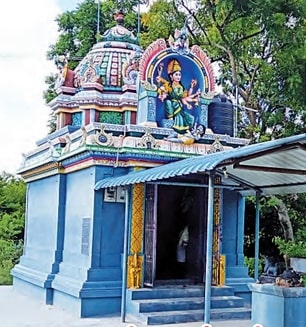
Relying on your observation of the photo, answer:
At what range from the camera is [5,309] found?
9539 mm

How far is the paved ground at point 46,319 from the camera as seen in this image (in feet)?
26.3

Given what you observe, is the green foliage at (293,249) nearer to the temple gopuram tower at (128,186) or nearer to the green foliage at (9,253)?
the temple gopuram tower at (128,186)

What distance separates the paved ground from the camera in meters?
8.02

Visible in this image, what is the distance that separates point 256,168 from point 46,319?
3.92 metres

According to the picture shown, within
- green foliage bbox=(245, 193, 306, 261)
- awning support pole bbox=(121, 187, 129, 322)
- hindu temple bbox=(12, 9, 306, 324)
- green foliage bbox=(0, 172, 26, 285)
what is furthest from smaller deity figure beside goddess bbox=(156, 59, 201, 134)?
green foliage bbox=(0, 172, 26, 285)

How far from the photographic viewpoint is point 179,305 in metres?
8.39

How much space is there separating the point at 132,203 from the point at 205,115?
7.14 feet

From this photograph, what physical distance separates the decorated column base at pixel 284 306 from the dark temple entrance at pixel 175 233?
2.47m

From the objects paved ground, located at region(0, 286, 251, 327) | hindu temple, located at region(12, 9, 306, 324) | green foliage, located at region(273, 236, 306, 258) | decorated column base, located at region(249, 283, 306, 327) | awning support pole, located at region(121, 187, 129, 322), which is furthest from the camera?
green foliage, located at region(273, 236, 306, 258)

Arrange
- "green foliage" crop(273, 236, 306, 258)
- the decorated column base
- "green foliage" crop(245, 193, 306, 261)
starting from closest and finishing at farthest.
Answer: the decorated column base → "green foliage" crop(273, 236, 306, 258) → "green foliage" crop(245, 193, 306, 261)

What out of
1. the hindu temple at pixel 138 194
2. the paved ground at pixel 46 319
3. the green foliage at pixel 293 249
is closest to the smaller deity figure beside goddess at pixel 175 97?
the hindu temple at pixel 138 194

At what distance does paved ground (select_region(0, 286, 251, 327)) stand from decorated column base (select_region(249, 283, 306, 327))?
146cm

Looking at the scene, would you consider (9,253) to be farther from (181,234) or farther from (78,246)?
(181,234)

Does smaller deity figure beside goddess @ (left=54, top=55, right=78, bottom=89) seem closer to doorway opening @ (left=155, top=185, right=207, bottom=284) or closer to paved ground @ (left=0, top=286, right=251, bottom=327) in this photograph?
doorway opening @ (left=155, top=185, right=207, bottom=284)
